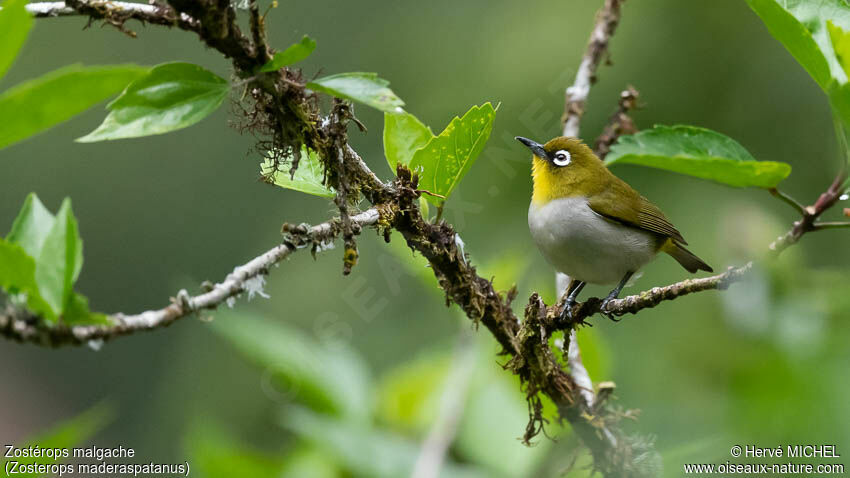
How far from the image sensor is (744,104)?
6.42m

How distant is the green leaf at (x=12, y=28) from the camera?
1.26 meters

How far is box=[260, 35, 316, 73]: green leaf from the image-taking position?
1.46 metres

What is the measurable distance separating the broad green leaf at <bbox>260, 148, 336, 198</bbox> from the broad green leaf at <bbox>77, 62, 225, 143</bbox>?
1.24 feet

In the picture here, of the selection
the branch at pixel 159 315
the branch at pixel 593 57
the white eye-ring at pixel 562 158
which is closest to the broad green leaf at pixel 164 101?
the branch at pixel 159 315

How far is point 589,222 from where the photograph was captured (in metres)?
3.45

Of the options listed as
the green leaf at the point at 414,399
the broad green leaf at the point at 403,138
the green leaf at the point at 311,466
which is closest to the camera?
the broad green leaf at the point at 403,138

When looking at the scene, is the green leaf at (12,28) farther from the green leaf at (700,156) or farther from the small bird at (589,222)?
the small bird at (589,222)

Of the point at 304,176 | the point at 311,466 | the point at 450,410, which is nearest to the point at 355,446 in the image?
the point at 311,466

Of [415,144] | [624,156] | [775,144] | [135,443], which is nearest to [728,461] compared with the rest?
[624,156]

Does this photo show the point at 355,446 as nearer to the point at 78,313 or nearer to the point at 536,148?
the point at 78,313

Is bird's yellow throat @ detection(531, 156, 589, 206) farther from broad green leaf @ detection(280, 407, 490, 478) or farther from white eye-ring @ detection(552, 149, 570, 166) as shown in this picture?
broad green leaf @ detection(280, 407, 490, 478)

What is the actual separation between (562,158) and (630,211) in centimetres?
45

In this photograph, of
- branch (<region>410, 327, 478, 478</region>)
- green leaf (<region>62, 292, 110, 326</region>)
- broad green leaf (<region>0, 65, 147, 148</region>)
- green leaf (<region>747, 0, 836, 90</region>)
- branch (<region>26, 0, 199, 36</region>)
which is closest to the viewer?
broad green leaf (<region>0, 65, 147, 148</region>)

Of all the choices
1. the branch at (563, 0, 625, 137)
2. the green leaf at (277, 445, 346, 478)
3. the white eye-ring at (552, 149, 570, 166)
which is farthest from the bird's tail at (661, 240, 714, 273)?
the green leaf at (277, 445, 346, 478)
